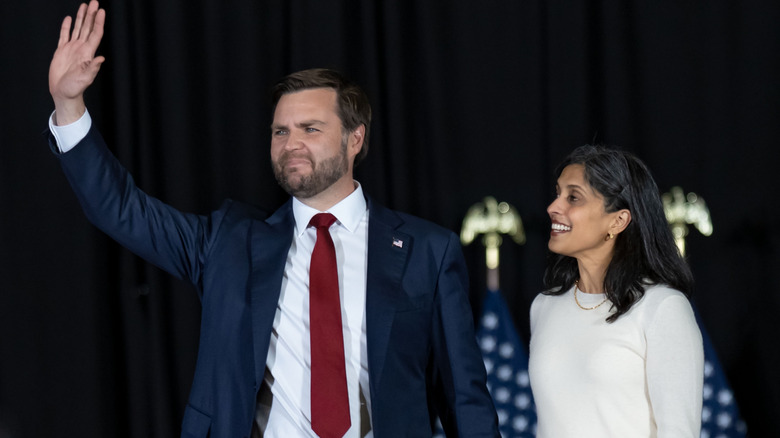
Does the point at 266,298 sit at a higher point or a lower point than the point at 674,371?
higher

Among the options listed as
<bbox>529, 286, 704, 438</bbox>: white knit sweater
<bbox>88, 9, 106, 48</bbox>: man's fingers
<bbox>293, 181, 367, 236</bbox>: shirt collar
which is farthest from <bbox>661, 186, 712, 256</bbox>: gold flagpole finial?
<bbox>88, 9, 106, 48</bbox>: man's fingers

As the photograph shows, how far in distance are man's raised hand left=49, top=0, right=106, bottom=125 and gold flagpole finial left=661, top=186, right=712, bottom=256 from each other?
6.76 feet

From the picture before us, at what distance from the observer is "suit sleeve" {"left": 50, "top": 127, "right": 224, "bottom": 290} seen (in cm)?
187

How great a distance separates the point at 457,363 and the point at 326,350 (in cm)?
35

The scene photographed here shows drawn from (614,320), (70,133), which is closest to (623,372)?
(614,320)

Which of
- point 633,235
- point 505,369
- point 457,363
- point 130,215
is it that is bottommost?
point 505,369

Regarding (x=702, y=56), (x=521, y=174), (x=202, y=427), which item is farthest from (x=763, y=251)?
(x=202, y=427)

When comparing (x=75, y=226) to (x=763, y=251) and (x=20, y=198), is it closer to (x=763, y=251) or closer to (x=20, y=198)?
(x=20, y=198)

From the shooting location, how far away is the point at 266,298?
2004 millimetres

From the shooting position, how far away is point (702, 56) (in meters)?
3.05

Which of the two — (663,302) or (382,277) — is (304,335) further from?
(663,302)

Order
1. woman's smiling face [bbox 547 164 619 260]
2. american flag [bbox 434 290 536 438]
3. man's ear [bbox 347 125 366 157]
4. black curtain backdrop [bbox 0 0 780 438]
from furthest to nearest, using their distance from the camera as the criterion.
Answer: american flag [bbox 434 290 536 438] < black curtain backdrop [bbox 0 0 780 438] < man's ear [bbox 347 125 366 157] < woman's smiling face [bbox 547 164 619 260]

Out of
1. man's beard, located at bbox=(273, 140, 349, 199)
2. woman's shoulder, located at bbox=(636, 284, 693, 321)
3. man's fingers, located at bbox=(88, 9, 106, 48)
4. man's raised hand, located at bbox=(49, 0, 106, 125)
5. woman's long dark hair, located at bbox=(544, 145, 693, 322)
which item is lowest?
woman's shoulder, located at bbox=(636, 284, 693, 321)

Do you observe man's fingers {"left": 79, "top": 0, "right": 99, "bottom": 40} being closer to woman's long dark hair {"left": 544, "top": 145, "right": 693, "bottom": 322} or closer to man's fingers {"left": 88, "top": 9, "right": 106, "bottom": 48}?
man's fingers {"left": 88, "top": 9, "right": 106, "bottom": 48}
